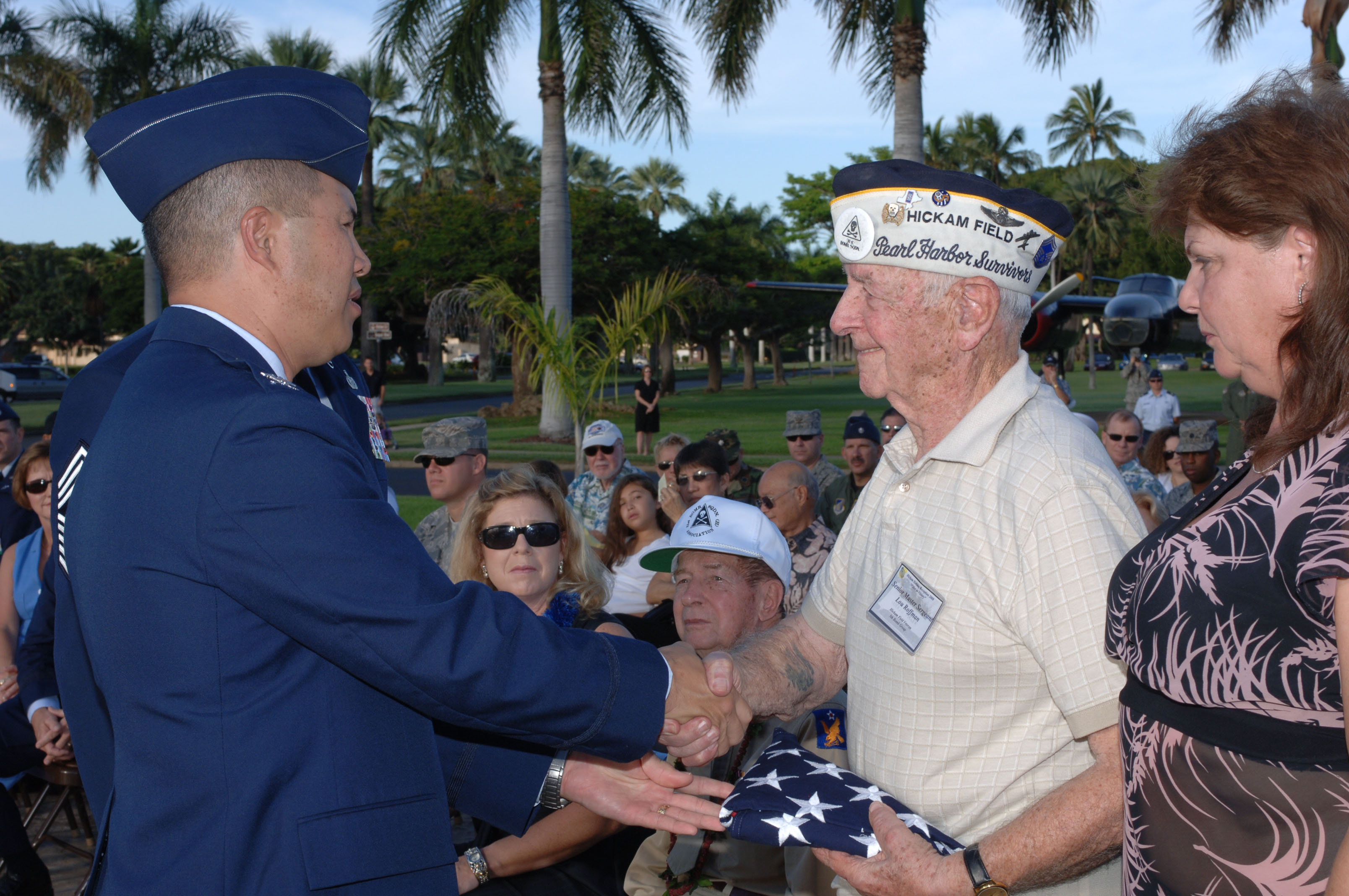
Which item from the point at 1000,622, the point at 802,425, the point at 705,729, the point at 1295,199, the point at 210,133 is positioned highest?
the point at 210,133

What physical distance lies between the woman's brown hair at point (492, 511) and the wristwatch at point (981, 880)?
266 centimetres

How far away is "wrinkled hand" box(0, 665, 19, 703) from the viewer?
4.89m

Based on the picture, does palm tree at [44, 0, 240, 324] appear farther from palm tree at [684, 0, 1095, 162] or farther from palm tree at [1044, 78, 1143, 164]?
palm tree at [1044, 78, 1143, 164]

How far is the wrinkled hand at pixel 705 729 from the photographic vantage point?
238 centimetres

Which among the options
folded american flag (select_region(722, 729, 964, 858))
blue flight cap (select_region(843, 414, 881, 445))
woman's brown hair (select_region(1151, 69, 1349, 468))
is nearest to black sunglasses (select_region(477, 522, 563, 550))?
folded american flag (select_region(722, 729, 964, 858))

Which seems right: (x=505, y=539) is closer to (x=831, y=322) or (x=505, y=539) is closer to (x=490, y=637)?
(x=831, y=322)

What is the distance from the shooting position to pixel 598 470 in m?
8.90

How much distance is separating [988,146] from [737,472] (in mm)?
71052

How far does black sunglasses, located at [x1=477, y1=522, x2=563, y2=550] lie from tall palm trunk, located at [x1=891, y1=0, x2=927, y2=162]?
9.47 metres

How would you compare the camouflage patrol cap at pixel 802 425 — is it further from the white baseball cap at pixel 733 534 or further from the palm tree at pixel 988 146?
the palm tree at pixel 988 146

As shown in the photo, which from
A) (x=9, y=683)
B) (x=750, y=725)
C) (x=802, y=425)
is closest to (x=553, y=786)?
(x=750, y=725)

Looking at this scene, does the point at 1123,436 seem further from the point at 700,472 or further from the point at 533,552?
the point at 533,552

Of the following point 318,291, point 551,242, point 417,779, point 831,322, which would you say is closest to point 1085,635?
point 831,322

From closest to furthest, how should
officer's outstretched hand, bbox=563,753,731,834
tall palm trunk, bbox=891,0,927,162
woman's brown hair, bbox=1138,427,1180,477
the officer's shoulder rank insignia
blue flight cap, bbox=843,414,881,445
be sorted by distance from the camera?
officer's outstretched hand, bbox=563,753,731,834, the officer's shoulder rank insignia, blue flight cap, bbox=843,414,881,445, woman's brown hair, bbox=1138,427,1180,477, tall palm trunk, bbox=891,0,927,162
